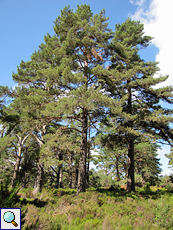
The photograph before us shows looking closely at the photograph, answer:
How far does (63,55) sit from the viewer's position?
37.5 ft

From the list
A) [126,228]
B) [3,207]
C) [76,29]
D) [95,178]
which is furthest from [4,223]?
[95,178]

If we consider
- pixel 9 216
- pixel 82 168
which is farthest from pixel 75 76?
pixel 9 216

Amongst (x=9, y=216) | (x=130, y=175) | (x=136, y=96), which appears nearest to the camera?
(x=9, y=216)

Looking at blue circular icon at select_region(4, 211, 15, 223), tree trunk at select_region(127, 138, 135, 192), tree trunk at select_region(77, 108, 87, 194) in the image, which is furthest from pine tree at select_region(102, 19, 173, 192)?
blue circular icon at select_region(4, 211, 15, 223)

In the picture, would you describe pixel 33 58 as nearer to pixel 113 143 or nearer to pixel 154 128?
pixel 113 143

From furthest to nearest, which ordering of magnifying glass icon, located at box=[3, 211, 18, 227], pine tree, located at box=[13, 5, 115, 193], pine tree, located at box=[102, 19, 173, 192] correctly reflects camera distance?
pine tree, located at box=[102, 19, 173, 192], pine tree, located at box=[13, 5, 115, 193], magnifying glass icon, located at box=[3, 211, 18, 227]

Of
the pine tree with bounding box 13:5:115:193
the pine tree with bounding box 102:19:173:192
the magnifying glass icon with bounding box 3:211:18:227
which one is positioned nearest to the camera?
the magnifying glass icon with bounding box 3:211:18:227

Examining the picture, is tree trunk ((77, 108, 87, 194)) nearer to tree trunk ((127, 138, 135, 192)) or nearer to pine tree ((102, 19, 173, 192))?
pine tree ((102, 19, 173, 192))

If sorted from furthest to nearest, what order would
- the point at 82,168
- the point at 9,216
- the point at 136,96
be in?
the point at 136,96
the point at 82,168
the point at 9,216

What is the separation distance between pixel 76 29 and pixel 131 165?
39.3 ft

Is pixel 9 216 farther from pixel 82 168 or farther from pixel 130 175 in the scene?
pixel 130 175

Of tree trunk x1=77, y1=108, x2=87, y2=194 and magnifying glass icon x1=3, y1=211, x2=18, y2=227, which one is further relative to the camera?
tree trunk x1=77, y1=108, x2=87, y2=194

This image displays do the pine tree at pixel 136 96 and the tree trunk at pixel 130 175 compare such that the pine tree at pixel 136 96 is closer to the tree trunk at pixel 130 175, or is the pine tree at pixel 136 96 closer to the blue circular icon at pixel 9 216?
the tree trunk at pixel 130 175

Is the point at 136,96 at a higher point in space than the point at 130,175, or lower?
higher
